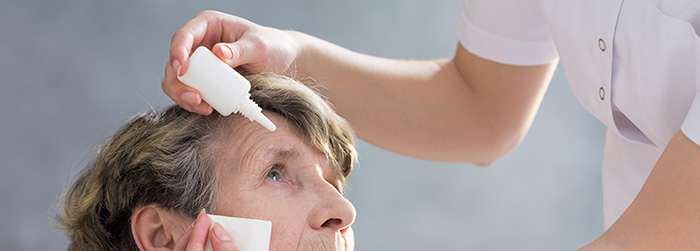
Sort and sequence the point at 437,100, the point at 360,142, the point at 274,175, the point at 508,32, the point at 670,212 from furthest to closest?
the point at 360,142
the point at 437,100
the point at 508,32
the point at 274,175
the point at 670,212

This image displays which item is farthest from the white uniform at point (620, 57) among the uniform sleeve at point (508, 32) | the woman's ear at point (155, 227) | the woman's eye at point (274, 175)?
the woman's ear at point (155, 227)

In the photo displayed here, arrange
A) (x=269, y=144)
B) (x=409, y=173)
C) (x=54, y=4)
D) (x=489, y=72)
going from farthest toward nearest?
(x=409, y=173) → (x=54, y=4) → (x=489, y=72) → (x=269, y=144)

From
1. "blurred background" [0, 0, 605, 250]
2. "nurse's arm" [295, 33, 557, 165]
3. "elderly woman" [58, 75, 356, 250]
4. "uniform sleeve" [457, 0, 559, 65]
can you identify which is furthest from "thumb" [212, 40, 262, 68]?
"blurred background" [0, 0, 605, 250]

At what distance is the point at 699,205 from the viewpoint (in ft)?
2.81

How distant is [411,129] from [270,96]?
49cm

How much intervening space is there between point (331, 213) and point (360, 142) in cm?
205

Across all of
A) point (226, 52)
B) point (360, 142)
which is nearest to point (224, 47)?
point (226, 52)

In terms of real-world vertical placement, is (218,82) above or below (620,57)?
above

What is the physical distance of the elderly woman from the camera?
1.24 m

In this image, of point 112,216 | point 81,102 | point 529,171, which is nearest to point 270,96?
point 112,216

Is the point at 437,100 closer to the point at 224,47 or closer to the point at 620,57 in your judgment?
the point at 620,57

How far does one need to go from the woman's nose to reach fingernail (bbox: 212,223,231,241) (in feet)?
0.64

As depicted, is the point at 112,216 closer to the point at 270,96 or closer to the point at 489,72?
the point at 270,96

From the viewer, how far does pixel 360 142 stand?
329cm
